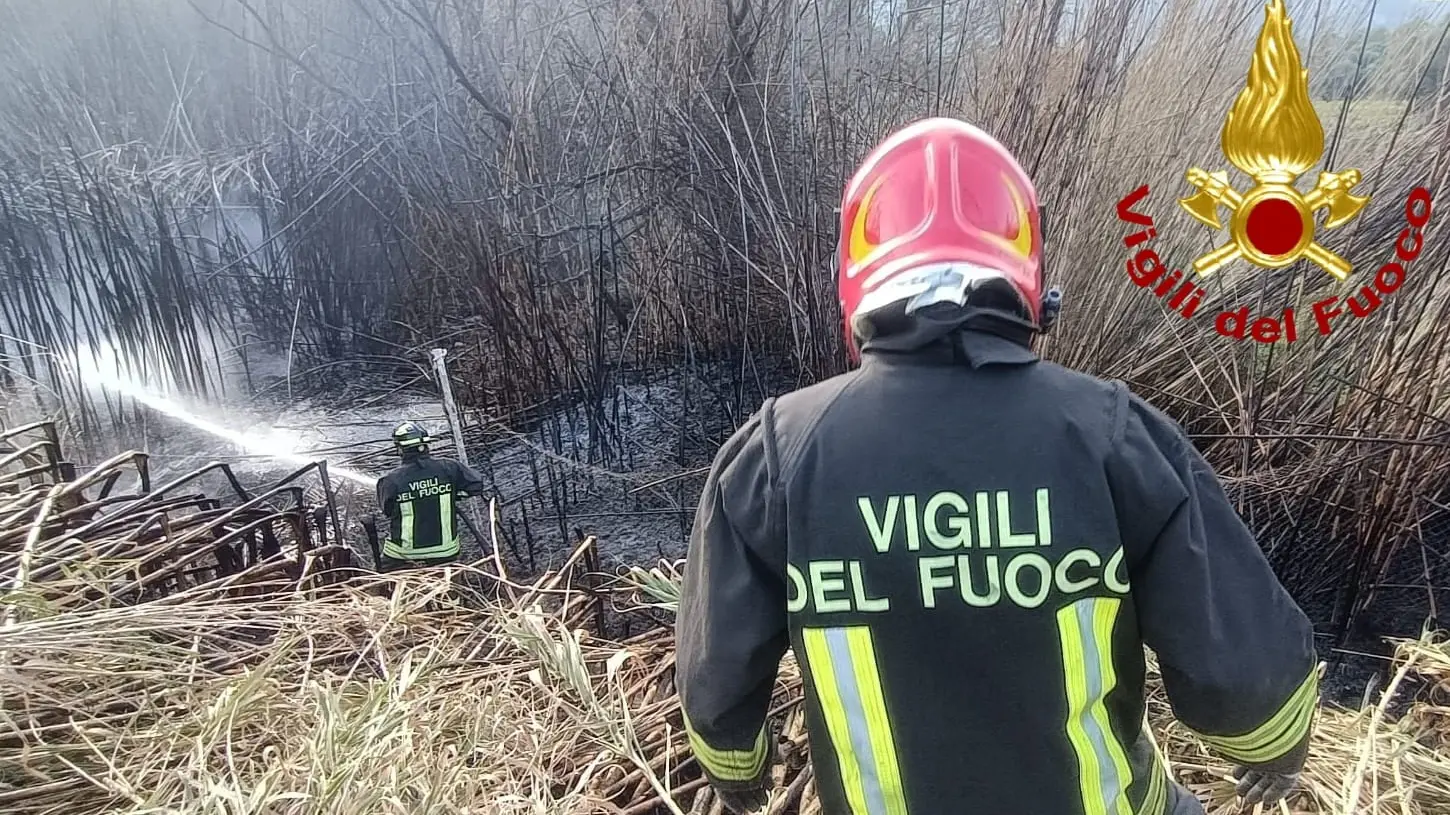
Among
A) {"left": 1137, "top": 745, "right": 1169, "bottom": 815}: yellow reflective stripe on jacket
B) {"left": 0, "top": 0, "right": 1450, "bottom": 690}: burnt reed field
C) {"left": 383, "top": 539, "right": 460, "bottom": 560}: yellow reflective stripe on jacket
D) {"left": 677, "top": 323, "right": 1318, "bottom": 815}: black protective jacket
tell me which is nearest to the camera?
{"left": 677, "top": 323, "right": 1318, "bottom": 815}: black protective jacket

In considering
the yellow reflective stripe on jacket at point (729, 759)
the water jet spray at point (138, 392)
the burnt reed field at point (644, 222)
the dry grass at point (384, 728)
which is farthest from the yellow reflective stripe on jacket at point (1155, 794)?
the water jet spray at point (138, 392)

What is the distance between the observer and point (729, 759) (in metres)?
1.33

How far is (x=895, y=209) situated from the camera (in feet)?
3.81

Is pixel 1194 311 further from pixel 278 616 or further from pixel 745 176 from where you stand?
pixel 278 616

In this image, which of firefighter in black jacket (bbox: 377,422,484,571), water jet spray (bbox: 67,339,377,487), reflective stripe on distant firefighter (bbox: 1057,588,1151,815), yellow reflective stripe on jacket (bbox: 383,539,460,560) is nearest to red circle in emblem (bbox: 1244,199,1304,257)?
A: reflective stripe on distant firefighter (bbox: 1057,588,1151,815)

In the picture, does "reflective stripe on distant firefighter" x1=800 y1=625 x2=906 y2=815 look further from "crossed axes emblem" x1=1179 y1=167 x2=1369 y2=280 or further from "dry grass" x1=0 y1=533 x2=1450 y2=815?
"crossed axes emblem" x1=1179 y1=167 x2=1369 y2=280

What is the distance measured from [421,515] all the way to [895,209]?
406 cm

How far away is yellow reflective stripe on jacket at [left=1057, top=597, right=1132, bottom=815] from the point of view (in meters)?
1.07

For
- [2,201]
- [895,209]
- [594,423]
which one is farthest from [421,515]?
[2,201]

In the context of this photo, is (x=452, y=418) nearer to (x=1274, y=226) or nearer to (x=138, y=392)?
(x=1274, y=226)

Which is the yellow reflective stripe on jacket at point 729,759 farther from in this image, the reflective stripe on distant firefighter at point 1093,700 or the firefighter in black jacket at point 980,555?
the reflective stripe on distant firefighter at point 1093,700

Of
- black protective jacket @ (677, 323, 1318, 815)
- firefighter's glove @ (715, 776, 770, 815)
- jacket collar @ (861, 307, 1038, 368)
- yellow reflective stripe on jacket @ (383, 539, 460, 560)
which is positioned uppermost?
jacket collar @ (861, 307, 1038, 368)

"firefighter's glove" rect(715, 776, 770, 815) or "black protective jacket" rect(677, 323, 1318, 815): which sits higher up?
"black protective jacket" rect(677, 323, 1318, 815)

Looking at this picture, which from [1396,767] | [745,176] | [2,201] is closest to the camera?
[1396,767]
